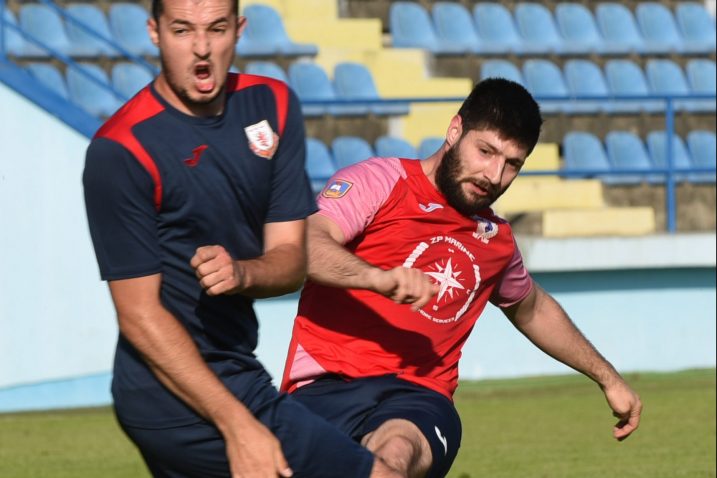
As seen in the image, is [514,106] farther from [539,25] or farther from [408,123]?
[539,25]

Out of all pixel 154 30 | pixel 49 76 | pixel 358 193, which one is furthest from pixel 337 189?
pixel 49 76

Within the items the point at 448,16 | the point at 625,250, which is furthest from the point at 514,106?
the point at 448,16

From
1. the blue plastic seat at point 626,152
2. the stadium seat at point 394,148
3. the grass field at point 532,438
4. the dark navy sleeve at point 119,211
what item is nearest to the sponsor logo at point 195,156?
the dark navy sleeve at point 119,211

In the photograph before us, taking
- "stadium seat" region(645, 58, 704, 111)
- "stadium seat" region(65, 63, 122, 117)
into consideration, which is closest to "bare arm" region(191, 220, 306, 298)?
"stadium seat" region(65, 63, 122, 117)

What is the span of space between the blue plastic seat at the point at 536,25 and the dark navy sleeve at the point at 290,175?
1192 centimetres

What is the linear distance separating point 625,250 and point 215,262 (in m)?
8.81

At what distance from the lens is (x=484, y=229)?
484cm

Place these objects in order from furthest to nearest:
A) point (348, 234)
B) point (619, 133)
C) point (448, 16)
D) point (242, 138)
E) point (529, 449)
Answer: point (448, 16)
point (619, 133)
point (529, 449)
point (348, 234)
point (242, 138)

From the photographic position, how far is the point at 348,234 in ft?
14.8

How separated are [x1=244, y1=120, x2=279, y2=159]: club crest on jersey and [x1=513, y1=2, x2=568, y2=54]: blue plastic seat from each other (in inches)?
473

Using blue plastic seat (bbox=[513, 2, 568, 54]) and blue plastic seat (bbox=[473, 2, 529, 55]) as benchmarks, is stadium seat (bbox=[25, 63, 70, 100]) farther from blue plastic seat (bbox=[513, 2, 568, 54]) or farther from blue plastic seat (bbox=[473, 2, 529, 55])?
blue plastic seat (bbox=[513, 2, 568, 54])

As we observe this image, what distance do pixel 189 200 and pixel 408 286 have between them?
676 millimetres

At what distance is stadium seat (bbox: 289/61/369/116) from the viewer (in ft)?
42.0

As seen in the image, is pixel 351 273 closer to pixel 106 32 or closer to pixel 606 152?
pixel 106 32
